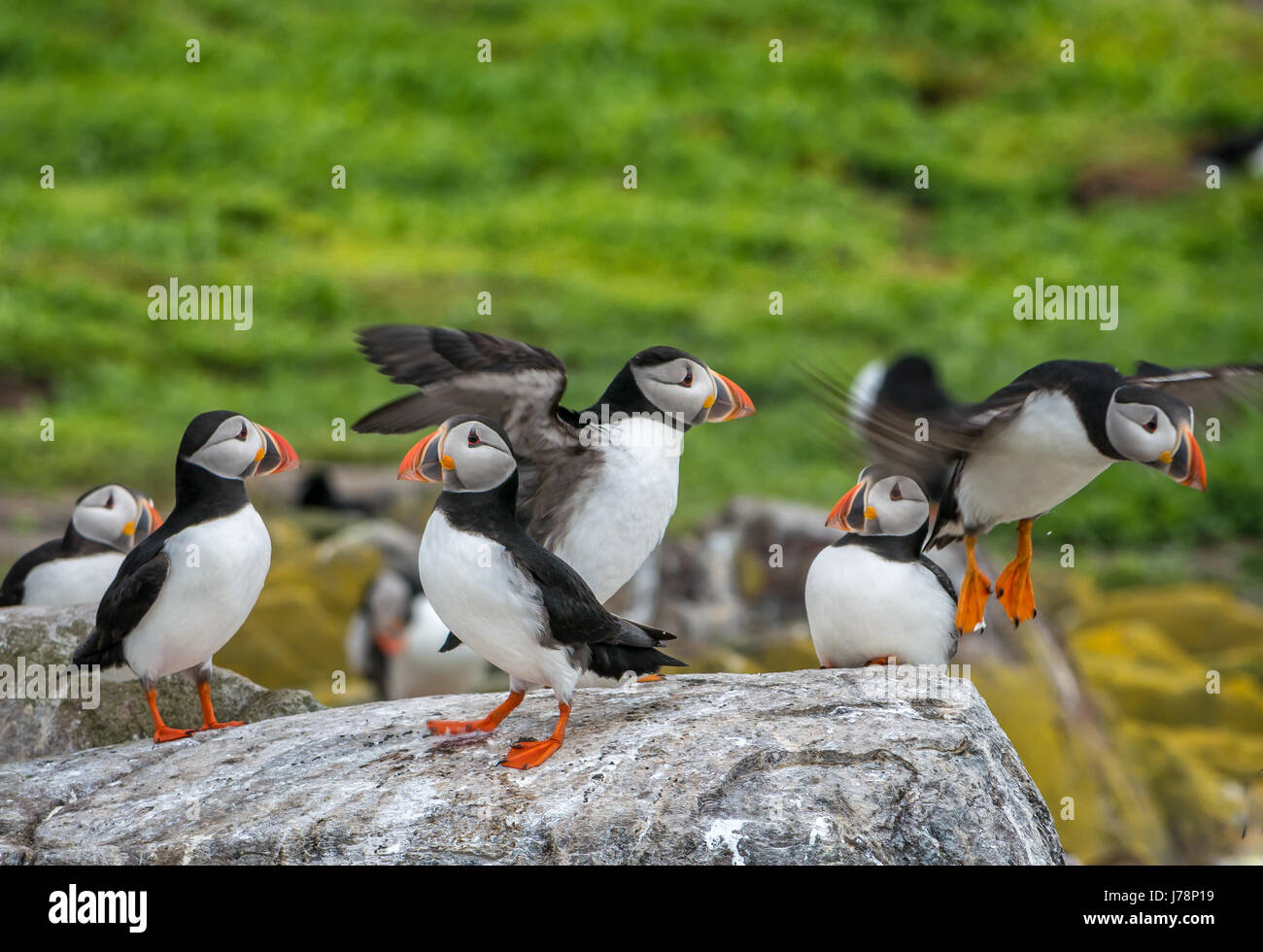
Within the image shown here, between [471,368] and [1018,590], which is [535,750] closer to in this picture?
[471,368]

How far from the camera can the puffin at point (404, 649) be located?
10359 mm

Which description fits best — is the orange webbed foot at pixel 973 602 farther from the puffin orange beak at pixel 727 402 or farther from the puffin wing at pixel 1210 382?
the puffin orange beak at pixel 727 402

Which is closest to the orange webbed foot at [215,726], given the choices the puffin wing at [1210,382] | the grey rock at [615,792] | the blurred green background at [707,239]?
the grey rock at [615,792]

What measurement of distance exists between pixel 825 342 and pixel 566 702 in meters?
13.7

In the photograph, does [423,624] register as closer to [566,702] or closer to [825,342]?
[566,702]

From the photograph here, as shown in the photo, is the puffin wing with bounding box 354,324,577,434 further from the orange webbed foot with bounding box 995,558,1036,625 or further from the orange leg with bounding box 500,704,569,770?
the orange webbed foot with bounding box 995,558,1036,625

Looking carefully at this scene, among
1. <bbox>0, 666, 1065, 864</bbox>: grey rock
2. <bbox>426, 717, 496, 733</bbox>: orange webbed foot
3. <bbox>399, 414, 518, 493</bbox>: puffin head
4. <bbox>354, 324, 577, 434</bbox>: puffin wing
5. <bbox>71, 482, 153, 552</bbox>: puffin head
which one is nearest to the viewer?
<bbox>0, 666, 1065, 864</bbox>: grey rock

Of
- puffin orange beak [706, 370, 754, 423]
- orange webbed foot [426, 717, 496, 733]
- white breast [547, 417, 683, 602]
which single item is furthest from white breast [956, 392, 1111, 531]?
orange webbed foot [426, 717, 496, 733]

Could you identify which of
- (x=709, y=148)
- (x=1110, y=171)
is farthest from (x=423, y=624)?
(x=1110, y=171)

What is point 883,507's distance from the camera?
5578 mm

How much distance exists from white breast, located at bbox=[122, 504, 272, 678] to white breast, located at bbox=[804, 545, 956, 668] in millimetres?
1881

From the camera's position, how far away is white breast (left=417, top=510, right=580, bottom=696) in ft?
15.9

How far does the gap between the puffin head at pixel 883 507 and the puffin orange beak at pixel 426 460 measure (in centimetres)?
144
